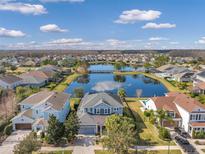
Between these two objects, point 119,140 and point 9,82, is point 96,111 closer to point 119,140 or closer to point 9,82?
point 119,140

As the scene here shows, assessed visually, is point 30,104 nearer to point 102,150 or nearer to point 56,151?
point 56,151

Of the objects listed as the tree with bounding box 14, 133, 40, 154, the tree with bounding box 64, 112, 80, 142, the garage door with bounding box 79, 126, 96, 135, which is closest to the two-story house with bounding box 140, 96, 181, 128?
the garage door with bounding box 79, 126, 96, 135

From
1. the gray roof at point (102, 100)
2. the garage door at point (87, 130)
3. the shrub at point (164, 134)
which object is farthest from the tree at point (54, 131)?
the shrub at point (164, 134)

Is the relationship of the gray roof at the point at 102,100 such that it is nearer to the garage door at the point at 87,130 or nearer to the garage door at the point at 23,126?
the garage door at the point at 87,130

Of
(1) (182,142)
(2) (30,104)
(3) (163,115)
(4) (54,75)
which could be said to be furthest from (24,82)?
(1) (182,142)

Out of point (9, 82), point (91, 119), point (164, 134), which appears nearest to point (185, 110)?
point (164, 134)

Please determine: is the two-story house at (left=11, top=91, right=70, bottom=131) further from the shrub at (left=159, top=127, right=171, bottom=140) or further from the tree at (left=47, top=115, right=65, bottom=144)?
the shrub at (left=159, top=127, right=171, bottom=140)
